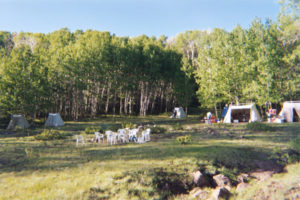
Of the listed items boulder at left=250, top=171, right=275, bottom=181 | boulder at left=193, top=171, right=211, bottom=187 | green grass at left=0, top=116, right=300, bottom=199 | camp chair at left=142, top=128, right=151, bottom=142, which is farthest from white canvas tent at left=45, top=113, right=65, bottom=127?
boulder at left=250, top=171, right=275, bottom=181

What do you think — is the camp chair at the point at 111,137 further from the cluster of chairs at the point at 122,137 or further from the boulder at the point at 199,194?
the boulder at the point at 199,194

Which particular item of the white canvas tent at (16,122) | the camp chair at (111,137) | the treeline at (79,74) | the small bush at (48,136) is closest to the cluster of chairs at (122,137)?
the camp chair at (111,137)

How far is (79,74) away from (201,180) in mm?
23714

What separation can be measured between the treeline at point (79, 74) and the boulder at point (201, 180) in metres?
19.0

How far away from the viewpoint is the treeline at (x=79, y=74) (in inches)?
818

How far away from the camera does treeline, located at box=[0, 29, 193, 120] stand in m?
20.8

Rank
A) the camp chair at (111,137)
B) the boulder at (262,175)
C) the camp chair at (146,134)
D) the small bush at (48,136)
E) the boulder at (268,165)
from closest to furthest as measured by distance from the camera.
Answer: the boulder at (262,175) → the boulder at (268,165) → the camp chair at (111,137) → the camp chair at (146,134) → the small bush at (48,136)

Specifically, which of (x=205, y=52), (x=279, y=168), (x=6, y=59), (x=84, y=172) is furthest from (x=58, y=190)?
(x=205, y=52)

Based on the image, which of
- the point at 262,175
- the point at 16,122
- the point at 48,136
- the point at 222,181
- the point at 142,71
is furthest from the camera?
the point at 142,71

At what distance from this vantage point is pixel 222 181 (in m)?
7.21

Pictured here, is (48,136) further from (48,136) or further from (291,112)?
(291,112)

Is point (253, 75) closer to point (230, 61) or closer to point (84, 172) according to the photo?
point (230, 61)

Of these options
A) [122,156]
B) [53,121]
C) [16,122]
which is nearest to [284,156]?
[122,156]

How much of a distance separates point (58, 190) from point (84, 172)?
54.6 inches
